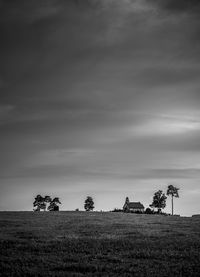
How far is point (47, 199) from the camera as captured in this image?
148m

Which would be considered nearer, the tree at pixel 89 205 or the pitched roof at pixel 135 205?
the tree at pixel 89 205

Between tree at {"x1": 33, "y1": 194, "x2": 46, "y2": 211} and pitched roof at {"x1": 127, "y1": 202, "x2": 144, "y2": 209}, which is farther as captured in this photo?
pitched roof at {"x1": 127, "y1": 202, "x2": 144, "y2": 209}

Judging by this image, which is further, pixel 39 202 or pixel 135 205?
pixel 135 205

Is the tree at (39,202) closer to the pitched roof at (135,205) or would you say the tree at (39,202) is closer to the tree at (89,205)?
the tree at (89,205)

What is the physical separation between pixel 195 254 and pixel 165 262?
12.3 feet

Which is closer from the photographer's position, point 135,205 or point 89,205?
point 89,205

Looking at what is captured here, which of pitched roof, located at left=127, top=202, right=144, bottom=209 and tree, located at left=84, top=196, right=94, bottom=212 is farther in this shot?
pitched roof, located at left=127, top=202, right=144, bottom=209

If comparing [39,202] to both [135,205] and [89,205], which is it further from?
[135,205]

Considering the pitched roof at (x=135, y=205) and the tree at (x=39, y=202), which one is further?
the pitched roof at (x=135, y=205)

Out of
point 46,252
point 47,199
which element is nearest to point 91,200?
point 47,199

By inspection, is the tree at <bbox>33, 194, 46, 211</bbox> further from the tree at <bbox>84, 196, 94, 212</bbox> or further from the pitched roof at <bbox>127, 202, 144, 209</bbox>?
the pitched roof at <bbox>127, 202, 144, 209</bbox>

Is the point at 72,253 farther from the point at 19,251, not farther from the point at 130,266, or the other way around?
the point at 130,266

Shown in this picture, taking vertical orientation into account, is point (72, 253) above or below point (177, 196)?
below

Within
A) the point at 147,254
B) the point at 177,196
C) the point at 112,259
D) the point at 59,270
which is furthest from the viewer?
the point at 177,196
